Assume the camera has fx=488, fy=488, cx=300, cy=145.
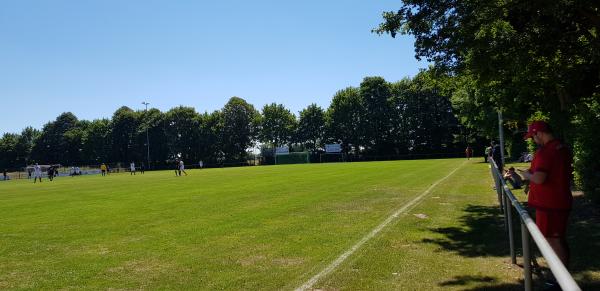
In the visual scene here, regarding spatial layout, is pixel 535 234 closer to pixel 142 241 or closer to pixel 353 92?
pixel 142 241

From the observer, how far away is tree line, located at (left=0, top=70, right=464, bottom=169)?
95.3 meters

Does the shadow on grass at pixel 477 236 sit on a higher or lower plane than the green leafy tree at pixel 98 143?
lower

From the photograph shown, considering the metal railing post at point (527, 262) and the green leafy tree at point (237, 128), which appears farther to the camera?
the green leafy tree at point (237, 128)

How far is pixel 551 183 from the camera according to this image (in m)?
5.38

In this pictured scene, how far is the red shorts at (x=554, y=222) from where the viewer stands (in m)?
5.46

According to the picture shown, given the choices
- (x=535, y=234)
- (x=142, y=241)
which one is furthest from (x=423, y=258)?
(x=142, y=241)

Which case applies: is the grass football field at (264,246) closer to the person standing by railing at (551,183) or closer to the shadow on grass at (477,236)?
the shadow on grass at (477,236)

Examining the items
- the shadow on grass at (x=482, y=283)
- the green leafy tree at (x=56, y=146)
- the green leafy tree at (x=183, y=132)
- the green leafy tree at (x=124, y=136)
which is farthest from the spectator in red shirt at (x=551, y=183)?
the green leafy tree at (x=56, y=146)

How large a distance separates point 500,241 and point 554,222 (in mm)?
3713

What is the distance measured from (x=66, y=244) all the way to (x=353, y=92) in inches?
3828

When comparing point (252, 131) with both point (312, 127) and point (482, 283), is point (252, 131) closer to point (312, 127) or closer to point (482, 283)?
point (312, 127)

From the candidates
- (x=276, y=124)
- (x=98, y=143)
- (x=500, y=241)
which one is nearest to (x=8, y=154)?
(x=98, y=143)

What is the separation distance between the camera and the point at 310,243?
925 cm

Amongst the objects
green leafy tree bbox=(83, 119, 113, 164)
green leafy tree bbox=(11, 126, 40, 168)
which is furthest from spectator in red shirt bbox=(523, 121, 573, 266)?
green leafy tree bbox=(11, 126, 40, 168)
